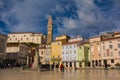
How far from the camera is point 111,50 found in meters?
82.5

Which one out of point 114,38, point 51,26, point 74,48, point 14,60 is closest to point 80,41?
point 74,48

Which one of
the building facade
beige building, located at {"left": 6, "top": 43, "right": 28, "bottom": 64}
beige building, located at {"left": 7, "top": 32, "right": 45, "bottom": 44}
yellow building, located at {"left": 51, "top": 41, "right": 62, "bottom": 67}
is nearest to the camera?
the building facade

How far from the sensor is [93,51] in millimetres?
90875

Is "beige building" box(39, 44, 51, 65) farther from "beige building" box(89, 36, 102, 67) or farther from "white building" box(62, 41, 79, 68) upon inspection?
"beige building" box(89, 36, 102, 67)

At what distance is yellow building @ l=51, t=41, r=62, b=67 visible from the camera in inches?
4244

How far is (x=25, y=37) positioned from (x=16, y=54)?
4405 cm

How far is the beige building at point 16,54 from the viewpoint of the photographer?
112 m

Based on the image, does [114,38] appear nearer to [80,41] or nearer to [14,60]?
[80,41]

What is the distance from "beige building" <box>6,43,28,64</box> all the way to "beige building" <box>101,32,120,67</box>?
4914cm

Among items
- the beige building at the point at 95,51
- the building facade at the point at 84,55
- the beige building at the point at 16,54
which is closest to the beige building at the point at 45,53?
the beige building at the point at 16,54

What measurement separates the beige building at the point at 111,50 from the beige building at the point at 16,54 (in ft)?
161

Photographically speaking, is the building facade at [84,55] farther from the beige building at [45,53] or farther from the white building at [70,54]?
the beige building at [45,53]

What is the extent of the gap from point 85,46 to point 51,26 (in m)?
65.6

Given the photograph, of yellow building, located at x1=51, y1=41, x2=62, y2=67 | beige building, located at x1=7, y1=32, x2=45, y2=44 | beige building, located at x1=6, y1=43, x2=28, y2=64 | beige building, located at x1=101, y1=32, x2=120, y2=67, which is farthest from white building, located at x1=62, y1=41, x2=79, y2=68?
beige building, located at x1=7, y1=32, x2=45, y2=44
